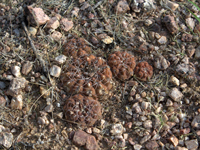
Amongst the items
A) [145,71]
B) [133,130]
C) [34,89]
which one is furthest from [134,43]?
[34,89]

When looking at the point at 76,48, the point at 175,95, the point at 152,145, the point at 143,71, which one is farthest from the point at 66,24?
the point at 152,145

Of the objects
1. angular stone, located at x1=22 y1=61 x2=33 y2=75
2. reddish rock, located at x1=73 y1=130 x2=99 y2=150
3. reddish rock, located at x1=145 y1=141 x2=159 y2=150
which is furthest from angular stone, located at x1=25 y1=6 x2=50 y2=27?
reddish rock, located at x1=145 y1=141 x2=159 y2=150

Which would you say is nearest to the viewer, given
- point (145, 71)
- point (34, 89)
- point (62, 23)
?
A: point (34, 89)

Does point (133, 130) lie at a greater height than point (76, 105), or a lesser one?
lesser

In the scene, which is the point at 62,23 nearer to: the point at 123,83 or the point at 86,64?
the point at 86,64

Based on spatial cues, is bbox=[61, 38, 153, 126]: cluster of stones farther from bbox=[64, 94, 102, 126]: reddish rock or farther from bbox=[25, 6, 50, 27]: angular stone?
bbox=[25, 6, 50, 27]: angular stone

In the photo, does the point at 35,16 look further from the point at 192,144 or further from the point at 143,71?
the point at 192,144

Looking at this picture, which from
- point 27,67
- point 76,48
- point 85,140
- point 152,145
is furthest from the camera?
point 76,48
